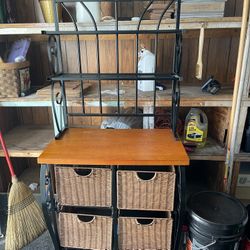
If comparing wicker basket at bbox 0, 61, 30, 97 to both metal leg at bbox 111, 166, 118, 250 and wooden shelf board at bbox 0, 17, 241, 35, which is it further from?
metal leg at bbox 111, 166, 118, 250

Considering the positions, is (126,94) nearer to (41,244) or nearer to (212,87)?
(212,87)

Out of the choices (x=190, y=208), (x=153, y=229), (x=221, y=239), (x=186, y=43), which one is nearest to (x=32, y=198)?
(x=153, y=229)

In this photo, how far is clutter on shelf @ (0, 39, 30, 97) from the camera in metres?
1.32

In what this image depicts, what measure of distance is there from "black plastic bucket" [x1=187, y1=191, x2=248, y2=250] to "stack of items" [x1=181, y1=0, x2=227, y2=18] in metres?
0.95

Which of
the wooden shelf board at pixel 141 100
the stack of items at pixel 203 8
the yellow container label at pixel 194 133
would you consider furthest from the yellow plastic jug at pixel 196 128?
the stack of items at pixel 203 8

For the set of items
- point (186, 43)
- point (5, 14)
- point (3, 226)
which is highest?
point (5, 14)

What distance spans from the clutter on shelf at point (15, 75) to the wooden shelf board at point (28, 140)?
0.34 metres

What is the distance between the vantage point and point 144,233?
3.64ft

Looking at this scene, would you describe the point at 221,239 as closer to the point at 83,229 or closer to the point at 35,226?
the point at 83,229

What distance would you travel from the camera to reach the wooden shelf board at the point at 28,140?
4.75ft

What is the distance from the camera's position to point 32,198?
4.79 feet

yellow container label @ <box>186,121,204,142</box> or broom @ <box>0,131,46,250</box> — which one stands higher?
yellow container label @ <box>186,121,204,142</box>

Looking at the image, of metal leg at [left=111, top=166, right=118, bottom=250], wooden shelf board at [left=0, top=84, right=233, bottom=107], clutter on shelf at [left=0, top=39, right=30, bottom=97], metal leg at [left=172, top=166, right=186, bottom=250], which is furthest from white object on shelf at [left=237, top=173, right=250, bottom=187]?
clutter on shelf at [left=0, top=39, right=30, bottom=97]

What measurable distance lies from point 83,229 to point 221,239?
2.10ft
